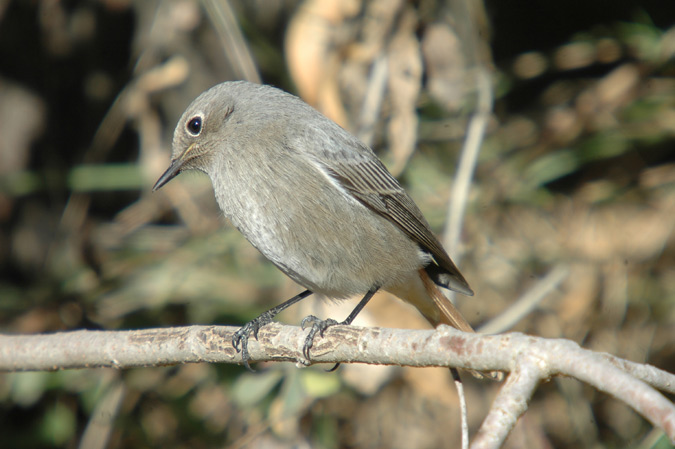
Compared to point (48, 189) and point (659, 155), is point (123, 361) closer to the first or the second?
point (48, 189)

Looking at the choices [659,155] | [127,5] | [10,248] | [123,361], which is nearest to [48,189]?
[10,248]

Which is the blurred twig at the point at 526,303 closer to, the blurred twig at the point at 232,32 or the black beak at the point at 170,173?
the black beak at the point at 170,173

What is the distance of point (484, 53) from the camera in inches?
210

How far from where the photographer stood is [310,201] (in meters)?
3.44

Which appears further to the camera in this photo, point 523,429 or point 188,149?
point 523,429

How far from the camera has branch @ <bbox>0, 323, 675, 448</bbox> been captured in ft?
6.44

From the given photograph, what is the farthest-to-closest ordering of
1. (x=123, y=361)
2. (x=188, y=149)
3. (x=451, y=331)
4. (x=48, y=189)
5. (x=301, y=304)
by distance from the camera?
(x=48, y=189) → (x=301, y=304) → (x=188, y=149) → (x=123, y=361) → (x=451, y=331)

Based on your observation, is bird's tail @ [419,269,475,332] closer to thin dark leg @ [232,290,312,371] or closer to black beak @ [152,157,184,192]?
thin dark leg @ [232,290,312,371]

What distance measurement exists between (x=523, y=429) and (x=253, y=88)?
3386 millimetres

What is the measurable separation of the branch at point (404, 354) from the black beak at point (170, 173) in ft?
3.15

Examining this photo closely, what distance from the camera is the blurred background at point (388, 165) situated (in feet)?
17.3

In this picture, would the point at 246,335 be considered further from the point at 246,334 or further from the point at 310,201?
the point at 310,201

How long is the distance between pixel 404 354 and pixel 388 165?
2.99 m

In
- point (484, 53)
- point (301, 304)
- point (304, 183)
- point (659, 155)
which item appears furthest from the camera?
point (659, 155)
